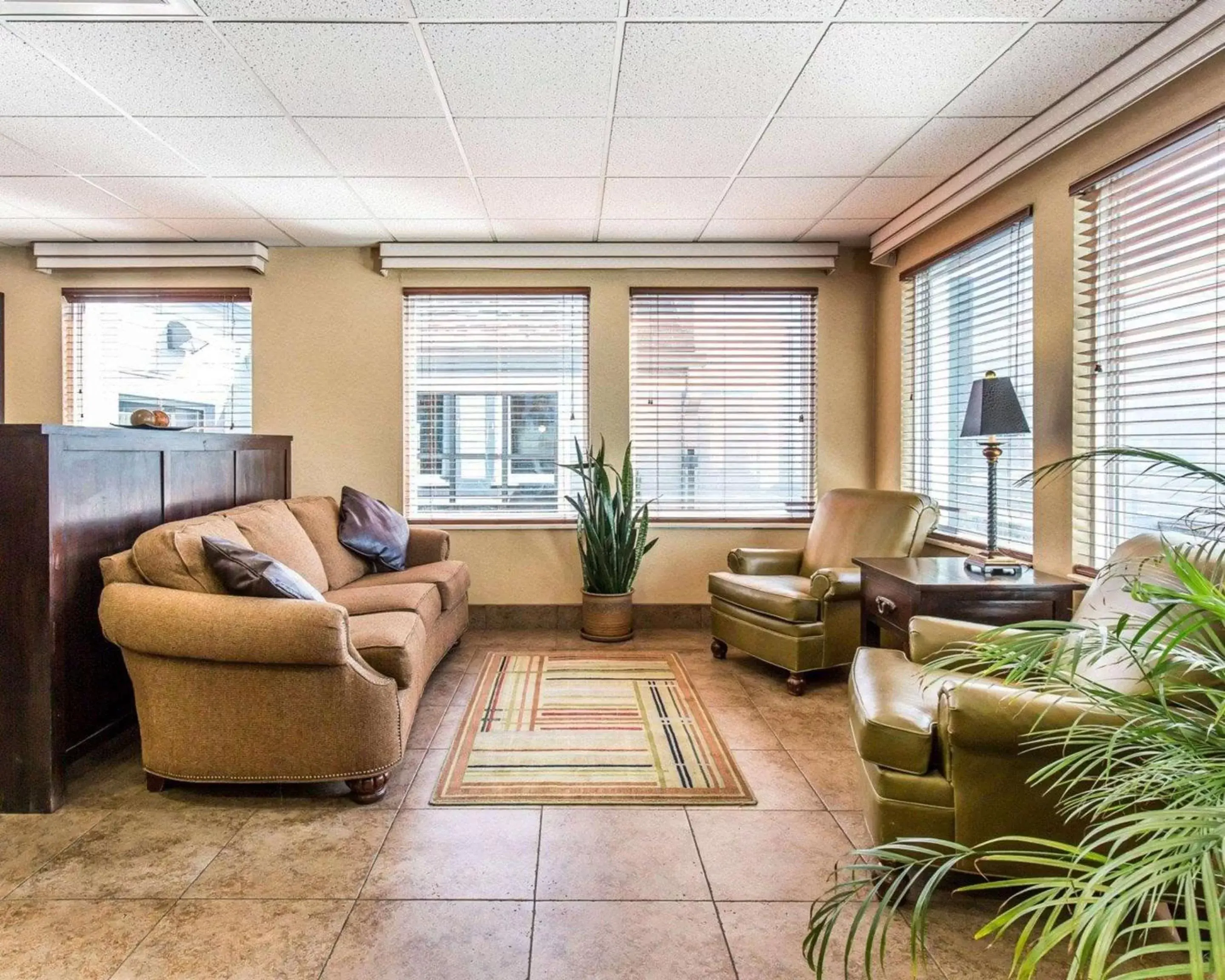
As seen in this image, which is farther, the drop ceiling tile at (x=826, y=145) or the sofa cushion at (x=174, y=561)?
the drop ceiling tile at (x=826, y=145)

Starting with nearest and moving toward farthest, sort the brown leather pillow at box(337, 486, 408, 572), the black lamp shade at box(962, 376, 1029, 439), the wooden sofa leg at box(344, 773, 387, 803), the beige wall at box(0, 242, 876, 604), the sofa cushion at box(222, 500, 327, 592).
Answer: the wooden sofa leg at box(344, 773, 387, 803), the black lamp shade at box(962, 376, 1029, 439), the sofa cushion at box(222, 500, 327, 592), the brown leather pillow at box(337, 486, 408, 572), the beige wall at box(0, 242, 876, 604)

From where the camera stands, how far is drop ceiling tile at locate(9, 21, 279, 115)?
213 cm

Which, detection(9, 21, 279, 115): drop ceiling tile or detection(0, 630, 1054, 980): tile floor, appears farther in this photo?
detection(9, 21, 279, 115): drop ceiling tile

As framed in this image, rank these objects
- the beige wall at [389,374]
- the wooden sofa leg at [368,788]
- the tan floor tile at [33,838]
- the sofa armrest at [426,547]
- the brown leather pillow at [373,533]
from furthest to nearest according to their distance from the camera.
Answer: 1. the beige wall at [389,374]
2. the sofa armrest at [426,547]
3. the brown leather pillow at [373,533]
4. the wooden sofa leg at [368,788]
5. the tan floor tile at [33,838]

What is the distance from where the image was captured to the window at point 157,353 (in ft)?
14.5

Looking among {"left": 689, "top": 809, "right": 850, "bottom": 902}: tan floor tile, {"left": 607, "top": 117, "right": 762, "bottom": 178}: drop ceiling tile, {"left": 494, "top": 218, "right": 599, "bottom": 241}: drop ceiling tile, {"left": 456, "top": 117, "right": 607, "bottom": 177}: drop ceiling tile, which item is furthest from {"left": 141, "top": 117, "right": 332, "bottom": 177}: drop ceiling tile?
{"left": 689, "top": 809, "right": 850, "bottom": 902}: tan floor tile

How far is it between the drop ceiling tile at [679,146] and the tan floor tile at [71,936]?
3012 millimetres

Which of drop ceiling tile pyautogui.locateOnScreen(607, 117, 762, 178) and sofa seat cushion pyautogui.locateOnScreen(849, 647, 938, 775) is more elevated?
drop ceiling tile pyautogui.locateOnScreen(607, 117, 762, 178)

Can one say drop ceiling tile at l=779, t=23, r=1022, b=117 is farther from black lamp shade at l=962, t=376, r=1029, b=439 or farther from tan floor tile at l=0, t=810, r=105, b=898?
tan floor tile at l=0, t=810, r=105, b=898

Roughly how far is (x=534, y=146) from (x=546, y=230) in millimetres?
1168

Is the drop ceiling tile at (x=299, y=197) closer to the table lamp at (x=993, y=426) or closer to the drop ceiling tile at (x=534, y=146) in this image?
the drop ceiling tile at (x=534, y=146)

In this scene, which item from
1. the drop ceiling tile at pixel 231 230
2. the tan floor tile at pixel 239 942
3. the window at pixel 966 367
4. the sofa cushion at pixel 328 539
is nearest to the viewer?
the tan floor tile at pixel 239 942

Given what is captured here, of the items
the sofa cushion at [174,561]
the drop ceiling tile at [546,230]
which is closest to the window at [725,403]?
the drop ceiling tile at [546,230]

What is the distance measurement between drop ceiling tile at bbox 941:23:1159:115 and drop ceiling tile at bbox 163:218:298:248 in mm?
3638
